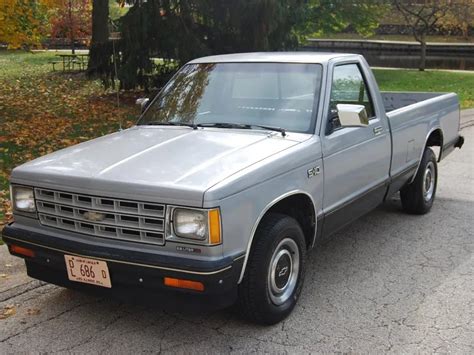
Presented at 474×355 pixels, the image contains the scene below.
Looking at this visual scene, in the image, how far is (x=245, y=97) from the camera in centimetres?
456

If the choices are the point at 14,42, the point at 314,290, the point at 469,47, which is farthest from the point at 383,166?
the point at 469,47

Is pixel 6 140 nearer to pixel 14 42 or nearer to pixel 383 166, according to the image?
pixel 14 42

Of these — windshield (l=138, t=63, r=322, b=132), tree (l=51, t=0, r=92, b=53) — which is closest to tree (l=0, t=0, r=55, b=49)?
windshield (l=138, t=63, r=322, b=132)

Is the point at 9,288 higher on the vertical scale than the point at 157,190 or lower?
lower

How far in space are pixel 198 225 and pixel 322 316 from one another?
4.25 ft

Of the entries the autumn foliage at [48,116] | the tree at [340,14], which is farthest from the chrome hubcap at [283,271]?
the tree at [340,14]

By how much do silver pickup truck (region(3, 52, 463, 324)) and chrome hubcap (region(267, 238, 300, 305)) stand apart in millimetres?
10

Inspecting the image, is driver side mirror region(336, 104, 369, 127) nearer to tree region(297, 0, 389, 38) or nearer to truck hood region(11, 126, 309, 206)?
truck hood region(11, 126, 309, 206)

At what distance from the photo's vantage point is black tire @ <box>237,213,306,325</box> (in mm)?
3543

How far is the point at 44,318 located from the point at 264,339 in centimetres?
155

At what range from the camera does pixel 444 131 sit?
21.6ft

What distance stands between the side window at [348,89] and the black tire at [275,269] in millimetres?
1046

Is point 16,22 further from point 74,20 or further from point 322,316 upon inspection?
point 74,20

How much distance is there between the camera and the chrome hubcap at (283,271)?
12.2ft
